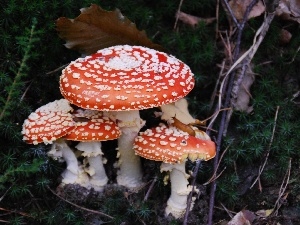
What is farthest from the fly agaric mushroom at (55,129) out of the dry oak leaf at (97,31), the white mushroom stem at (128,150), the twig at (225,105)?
the twig at (225,105)

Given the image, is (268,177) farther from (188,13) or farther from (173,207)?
(188,13)

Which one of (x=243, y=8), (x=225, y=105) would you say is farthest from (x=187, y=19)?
(x=225, y=105)

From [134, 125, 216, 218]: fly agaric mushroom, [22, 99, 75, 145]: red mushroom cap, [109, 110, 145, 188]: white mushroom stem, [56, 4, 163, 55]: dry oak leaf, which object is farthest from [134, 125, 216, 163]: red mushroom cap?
[56, 4, 163, 55]: dry oak leaf

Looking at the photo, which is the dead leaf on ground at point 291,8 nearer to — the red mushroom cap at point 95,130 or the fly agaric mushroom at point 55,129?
the red mushroom cap at point 95,130

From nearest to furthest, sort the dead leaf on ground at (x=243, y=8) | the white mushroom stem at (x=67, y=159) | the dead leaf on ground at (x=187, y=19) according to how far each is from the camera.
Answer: the white mushroom stem at (x=67, y=159) → the dead leaf on ground at (x=243, y=8) → the dead leaf on ground at (x=187, y=19)

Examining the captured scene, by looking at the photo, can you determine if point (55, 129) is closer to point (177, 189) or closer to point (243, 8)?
point (177, 189)

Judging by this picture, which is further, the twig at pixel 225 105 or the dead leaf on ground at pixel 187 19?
the dead leaf on ground at pixel 187 19
